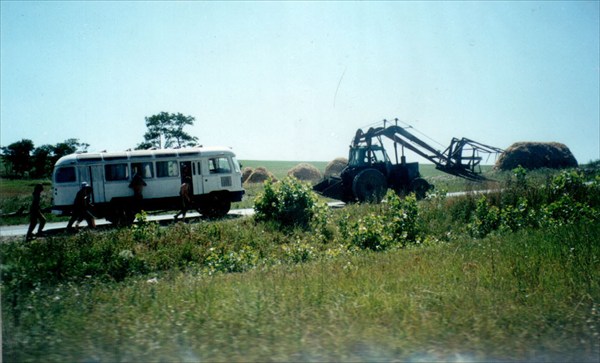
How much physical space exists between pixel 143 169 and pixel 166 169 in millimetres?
956

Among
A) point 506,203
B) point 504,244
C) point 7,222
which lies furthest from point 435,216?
point 7,222

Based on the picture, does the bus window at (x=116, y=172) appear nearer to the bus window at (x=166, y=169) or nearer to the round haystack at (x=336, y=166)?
the bus window at (x=166, y=169)

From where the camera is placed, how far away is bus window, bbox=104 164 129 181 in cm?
1747

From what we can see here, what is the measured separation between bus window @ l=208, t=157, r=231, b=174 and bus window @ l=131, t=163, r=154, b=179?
257 centimetres

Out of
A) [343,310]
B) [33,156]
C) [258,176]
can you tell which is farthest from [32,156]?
[343,310]

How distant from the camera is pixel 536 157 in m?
44.8

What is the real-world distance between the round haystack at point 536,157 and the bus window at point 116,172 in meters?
39.5

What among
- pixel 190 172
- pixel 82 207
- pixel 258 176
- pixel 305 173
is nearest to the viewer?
pixel 82 207

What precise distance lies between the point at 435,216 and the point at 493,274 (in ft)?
30.2

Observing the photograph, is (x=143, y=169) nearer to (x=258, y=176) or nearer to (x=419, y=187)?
(x=419, y=187)

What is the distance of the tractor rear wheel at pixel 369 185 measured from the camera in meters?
19.3

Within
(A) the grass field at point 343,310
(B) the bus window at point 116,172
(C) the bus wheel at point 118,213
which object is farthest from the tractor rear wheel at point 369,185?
(A) the grass field at point 343,310

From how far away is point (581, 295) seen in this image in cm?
506

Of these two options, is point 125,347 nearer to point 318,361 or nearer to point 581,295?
point 318,361
